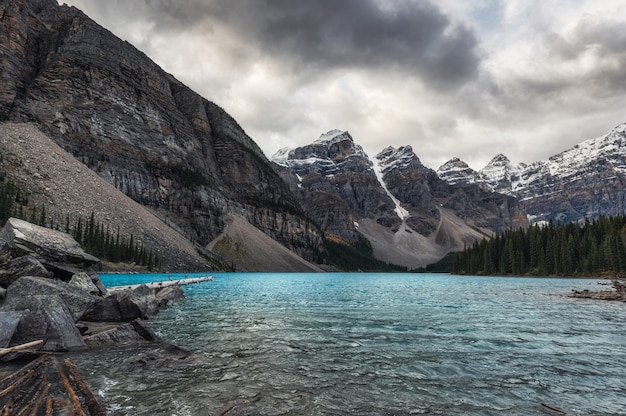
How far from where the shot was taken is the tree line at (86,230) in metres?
93.1

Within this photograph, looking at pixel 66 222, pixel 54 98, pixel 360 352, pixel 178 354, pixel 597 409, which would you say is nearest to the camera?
pixel 597 409

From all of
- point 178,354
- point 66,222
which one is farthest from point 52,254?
point 66,222

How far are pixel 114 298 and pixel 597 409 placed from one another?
25527 millimetres

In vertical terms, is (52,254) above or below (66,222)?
below

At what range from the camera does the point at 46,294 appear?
19781mm

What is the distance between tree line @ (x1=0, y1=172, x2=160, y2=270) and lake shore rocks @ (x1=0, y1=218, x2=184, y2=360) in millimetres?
72493

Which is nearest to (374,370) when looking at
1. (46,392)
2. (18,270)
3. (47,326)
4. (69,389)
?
(69,389)

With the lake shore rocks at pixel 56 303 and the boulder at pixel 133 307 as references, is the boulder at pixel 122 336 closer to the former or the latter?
the lake shore rocks at pixel 56 303

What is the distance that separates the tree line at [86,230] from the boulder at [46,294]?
279ft

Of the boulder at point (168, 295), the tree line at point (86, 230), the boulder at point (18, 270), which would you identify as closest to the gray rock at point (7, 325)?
the boulder at point (18, 270)

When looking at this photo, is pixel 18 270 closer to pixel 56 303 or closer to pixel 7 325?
pixel 56 303

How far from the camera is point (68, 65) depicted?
7544 inches

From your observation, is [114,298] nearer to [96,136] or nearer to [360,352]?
[360,352]

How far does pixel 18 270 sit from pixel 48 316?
413 inches
